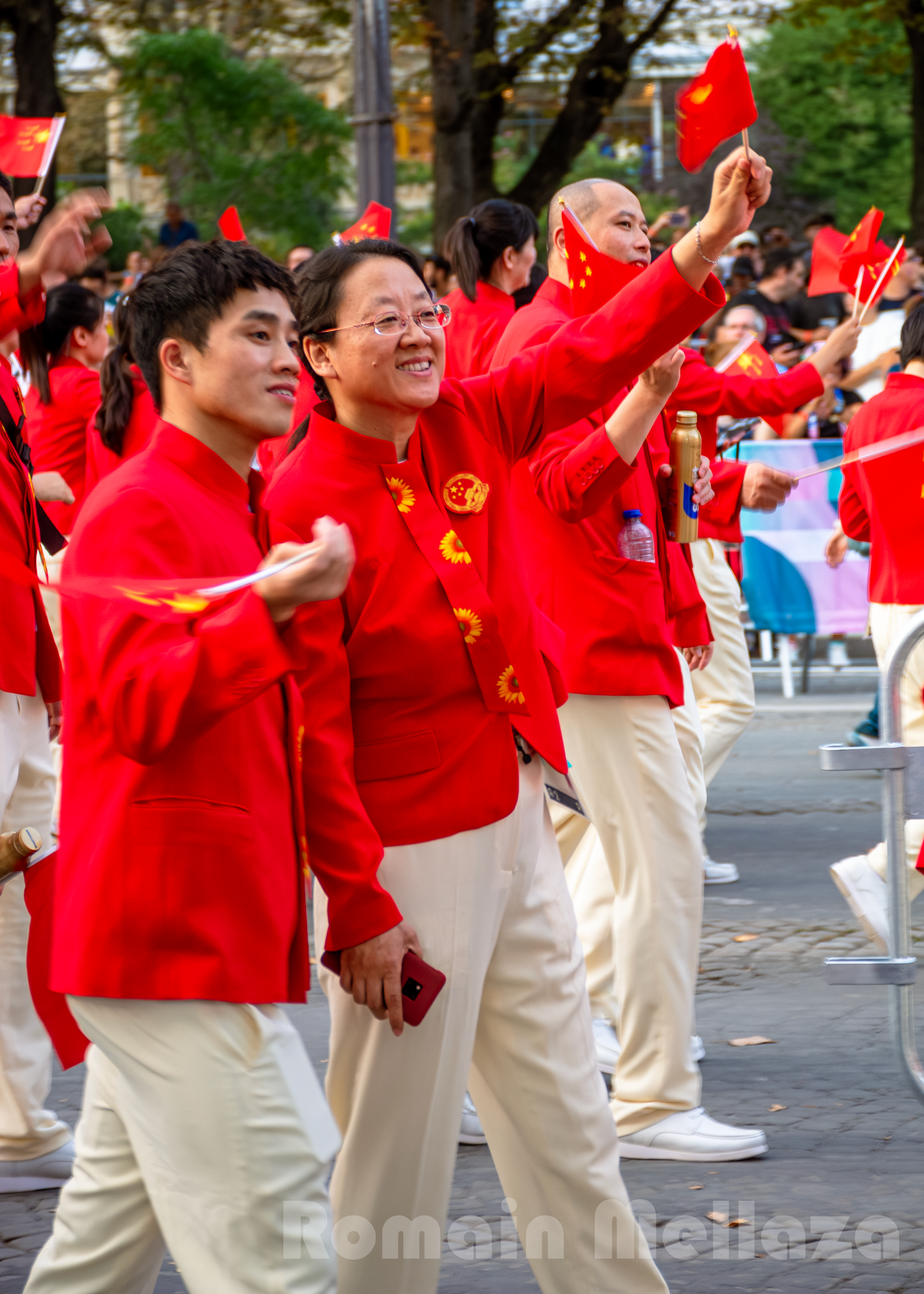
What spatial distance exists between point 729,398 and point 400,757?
2.52m

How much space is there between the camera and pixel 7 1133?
4.14 metres

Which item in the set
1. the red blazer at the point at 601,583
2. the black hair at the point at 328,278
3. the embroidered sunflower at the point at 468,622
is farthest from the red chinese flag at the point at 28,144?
the embroidered sunflower at the point at 468,622

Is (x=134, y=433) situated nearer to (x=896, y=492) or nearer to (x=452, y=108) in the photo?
(x=896, y=492)

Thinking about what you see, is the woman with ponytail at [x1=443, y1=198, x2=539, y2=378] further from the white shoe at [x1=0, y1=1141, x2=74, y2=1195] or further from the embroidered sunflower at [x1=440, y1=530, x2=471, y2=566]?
the embroidered sunflower at [x1=440, y1=530, x2=471, y2=566]

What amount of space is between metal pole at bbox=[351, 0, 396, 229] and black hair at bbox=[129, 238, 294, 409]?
316 inches

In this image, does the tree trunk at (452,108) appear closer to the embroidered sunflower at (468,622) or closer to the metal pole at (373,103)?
the metal pole at (373,103)

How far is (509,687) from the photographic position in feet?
9.87

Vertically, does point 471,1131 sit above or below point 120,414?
below

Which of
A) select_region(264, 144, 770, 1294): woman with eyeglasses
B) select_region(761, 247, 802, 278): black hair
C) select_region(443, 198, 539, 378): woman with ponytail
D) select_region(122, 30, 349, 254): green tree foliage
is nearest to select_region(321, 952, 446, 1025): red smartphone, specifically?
select_region(264, 144, 770, 1294): woman with eyeglasses

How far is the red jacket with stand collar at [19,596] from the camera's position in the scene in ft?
12.8

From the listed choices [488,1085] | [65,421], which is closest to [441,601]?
[488,1085]

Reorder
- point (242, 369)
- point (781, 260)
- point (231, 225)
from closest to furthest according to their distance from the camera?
1. point (242, 369)
2. point (231, 225)
3. point (781, 260)

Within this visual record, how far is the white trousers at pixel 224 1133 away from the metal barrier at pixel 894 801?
1.43 m

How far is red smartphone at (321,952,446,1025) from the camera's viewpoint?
283 centimetres
